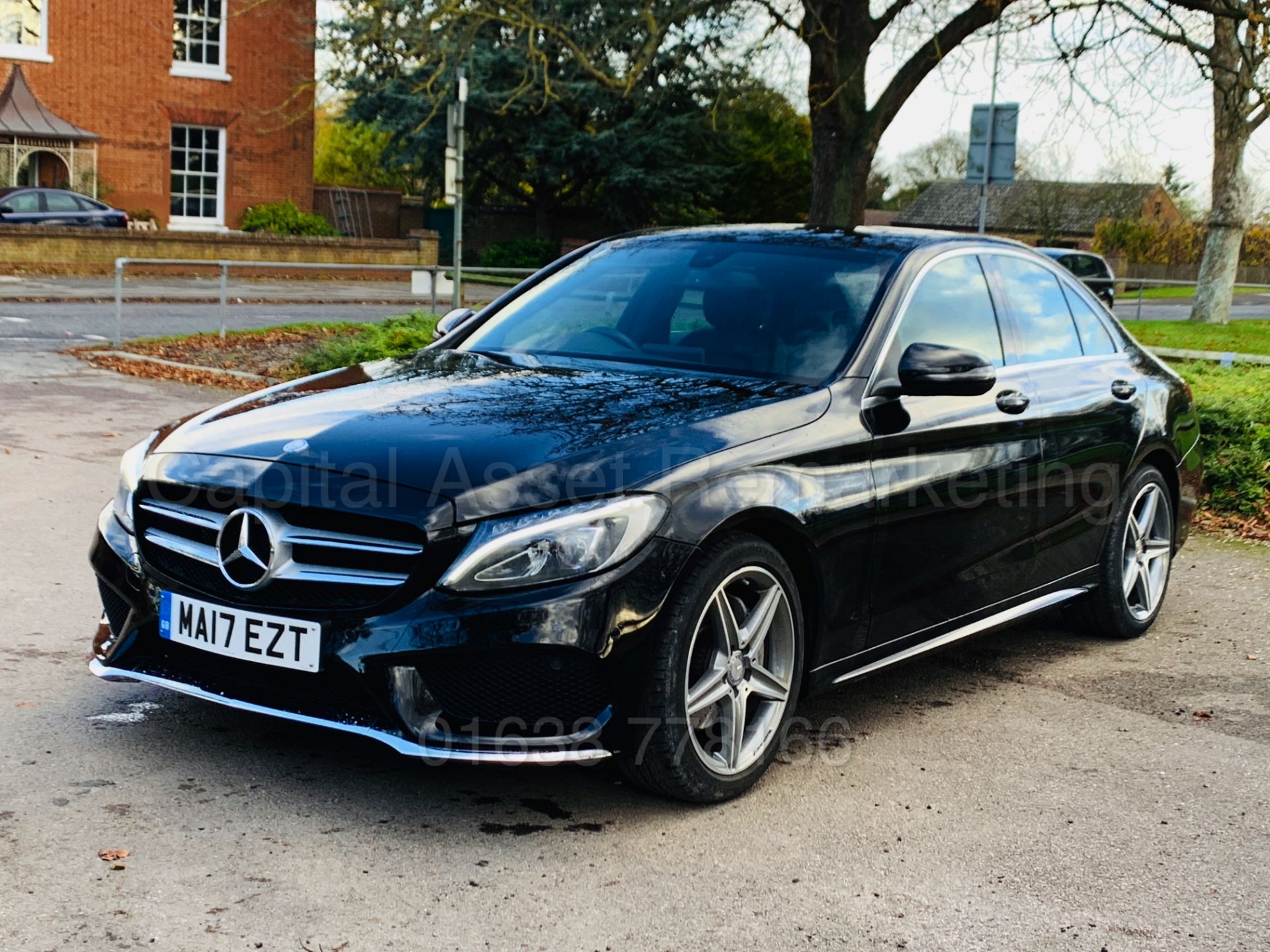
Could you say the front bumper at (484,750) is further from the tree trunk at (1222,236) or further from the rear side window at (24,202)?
the rear side window at (24,202)

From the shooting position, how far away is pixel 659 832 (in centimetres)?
406

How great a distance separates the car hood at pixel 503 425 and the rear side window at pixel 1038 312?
143cm

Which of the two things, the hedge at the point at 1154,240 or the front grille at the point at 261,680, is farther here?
the hedge at the point at 1154,240

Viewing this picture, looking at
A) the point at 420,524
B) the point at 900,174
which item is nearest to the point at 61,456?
the point at 420,524

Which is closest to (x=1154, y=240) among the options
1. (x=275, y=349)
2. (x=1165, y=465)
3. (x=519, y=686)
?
(x=275, y=349)

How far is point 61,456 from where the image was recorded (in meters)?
9.87

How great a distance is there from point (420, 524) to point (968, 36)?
49.9 feet

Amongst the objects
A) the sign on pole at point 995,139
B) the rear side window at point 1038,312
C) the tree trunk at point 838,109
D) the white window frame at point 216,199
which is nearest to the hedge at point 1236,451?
the rear side window at point 1038,312

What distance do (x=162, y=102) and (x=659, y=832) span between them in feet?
125

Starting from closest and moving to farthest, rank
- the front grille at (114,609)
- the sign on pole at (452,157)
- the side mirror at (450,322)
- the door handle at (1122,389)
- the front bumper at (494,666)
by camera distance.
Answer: the front bumper at (494,666) → the front grille at (114,609) → the side mirror at (450,322) → the door handle at (1122,389) → the sign on pole at (452,157)

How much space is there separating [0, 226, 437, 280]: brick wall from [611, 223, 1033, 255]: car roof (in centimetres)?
2295

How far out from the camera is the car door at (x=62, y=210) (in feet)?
108

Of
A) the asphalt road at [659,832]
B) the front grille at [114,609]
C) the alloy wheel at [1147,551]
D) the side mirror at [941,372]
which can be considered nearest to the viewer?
the asphalt road at [659,832]

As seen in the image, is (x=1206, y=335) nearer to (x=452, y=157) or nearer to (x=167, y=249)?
(x=452, y=157)
